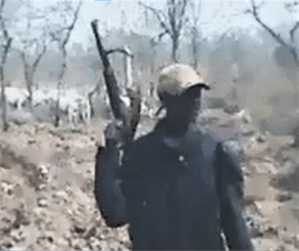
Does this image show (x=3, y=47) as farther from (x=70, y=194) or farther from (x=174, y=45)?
(x=70, y=194)

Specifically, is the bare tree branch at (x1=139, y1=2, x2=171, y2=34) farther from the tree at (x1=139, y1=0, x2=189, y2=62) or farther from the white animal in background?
A: the white animal in background

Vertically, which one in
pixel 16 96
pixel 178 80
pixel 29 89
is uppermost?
pixel 178 80

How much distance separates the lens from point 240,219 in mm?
1558

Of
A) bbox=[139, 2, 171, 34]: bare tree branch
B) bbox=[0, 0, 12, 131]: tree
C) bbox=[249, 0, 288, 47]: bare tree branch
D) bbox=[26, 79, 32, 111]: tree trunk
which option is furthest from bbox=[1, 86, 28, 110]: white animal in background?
bbox=[249, 0, 288, 47]: bare tree branch

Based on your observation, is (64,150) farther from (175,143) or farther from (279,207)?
(175,143)

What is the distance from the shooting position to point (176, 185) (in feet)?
5.39

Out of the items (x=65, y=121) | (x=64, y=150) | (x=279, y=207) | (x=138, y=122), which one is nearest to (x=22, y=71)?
(x=65, y=121)

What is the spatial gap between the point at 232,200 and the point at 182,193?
146 millimetres

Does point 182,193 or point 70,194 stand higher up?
point 182,193

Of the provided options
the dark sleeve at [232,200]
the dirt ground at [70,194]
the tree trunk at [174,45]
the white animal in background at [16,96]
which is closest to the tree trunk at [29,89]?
the white animal in background at [16,96]

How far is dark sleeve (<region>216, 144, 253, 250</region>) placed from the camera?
1.56 meters

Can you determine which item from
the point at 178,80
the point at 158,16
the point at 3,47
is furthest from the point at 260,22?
the point at 178,80

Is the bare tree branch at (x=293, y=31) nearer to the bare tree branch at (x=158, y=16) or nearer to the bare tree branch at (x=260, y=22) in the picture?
the bare tree branch at (x=260, y=22)

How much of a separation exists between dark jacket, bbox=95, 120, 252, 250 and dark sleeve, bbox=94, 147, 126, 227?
2 cm
